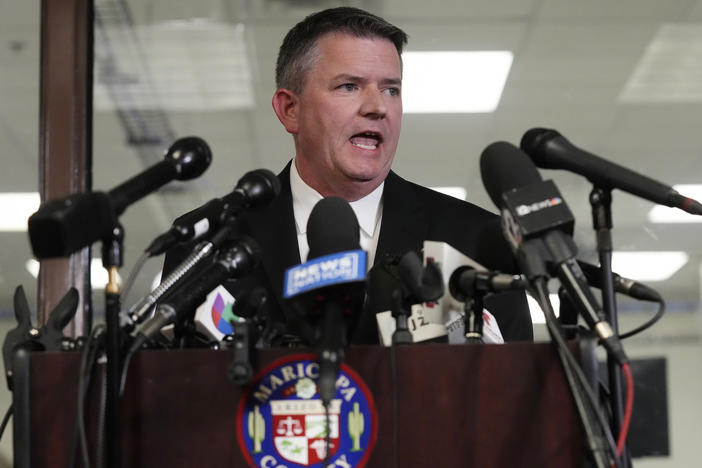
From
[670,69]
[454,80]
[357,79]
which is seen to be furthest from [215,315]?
[670,69]

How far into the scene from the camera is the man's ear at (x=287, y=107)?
2240 mm

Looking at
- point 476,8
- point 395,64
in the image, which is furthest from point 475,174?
point 395,64

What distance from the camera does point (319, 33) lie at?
2162 mm

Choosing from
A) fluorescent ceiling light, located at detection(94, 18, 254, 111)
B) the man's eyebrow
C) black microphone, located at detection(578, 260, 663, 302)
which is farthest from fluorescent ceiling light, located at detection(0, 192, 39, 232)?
black microphone, located at detection(578, 260, 663, 302)

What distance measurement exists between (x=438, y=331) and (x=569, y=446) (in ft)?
0.79

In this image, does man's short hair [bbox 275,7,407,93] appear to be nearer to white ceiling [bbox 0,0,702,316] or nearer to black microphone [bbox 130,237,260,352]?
white ceiling [bbox 0,0,702,316]

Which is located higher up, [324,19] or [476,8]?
[476,8]

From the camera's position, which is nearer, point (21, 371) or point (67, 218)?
point (67, 218)

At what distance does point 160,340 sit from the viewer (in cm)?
133

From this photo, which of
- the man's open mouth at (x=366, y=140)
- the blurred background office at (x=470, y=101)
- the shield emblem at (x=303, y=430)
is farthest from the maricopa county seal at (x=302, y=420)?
the blurred background office at (x=470, y=101)

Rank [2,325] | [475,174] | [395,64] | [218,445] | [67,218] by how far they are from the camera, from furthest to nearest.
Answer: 1. [475,174]
2. [2,325]
3. [395,64]
4. [218,445]
5. [67,218]

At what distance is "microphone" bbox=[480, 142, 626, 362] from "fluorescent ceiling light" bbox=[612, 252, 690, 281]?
190 centimetres

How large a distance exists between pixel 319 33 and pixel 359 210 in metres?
0.38

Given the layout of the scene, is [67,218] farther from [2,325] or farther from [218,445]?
[2,325]
